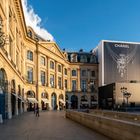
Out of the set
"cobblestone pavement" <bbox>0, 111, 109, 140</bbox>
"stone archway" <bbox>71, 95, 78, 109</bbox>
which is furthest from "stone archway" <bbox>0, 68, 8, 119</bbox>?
"stone archway" <bbox>71, 95, 78, 109</bbox>

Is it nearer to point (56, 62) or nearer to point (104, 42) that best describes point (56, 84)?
point (56, 62)

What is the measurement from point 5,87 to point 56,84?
49.8 m

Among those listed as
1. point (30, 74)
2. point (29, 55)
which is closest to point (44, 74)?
point (30, 74)

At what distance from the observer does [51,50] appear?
77.6 meters

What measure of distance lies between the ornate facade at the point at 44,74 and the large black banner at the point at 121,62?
25.7 ft

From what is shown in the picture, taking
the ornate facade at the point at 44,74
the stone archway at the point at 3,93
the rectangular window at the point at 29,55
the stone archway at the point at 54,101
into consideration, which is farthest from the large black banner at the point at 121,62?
the stone archway at the point at 3,93

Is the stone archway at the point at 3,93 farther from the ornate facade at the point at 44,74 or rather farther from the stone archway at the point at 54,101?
the stone archway at the point at 54,101

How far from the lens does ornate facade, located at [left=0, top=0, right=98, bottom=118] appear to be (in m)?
44.2

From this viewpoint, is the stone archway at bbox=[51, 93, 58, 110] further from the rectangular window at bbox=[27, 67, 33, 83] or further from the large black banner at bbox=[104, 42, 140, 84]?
the large black banner at bbox=[104, 42, 140, 84]

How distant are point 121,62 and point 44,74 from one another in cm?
2690

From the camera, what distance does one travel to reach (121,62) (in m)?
91.0

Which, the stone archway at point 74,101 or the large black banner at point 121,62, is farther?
the stone archway at point 74,101

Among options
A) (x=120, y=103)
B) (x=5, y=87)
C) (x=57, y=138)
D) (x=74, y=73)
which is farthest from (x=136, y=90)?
(x=57, y=138)

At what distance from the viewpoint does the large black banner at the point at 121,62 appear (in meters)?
89.4
